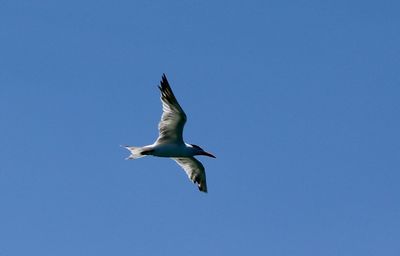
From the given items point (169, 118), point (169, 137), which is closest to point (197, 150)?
point (169, 137)

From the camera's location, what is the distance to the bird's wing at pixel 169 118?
3388 centimetres

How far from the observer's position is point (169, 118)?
34344 millimetres

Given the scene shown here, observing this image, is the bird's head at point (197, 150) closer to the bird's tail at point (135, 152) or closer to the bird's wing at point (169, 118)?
the bird's wing at point (169, 118)

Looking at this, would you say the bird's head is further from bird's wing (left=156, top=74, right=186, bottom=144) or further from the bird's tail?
the bird's tail

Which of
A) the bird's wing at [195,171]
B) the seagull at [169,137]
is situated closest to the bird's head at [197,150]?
the seagull at [169,137]

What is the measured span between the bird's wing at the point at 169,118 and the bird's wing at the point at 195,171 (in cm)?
295

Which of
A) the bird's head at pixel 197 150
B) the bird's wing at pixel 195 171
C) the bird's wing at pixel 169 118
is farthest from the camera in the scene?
the bird's wing at pixel 195 171

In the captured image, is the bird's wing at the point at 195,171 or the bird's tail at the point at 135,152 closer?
the bird's tail at the point at 135,152

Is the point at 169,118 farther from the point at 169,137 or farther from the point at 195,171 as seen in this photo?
the point at 195,171

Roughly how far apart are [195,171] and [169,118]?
14.7 ft

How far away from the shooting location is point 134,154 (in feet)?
112

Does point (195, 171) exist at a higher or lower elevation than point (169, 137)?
higher

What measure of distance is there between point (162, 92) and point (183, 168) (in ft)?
17.4

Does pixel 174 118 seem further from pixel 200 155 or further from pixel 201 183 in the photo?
pixel 201 183
